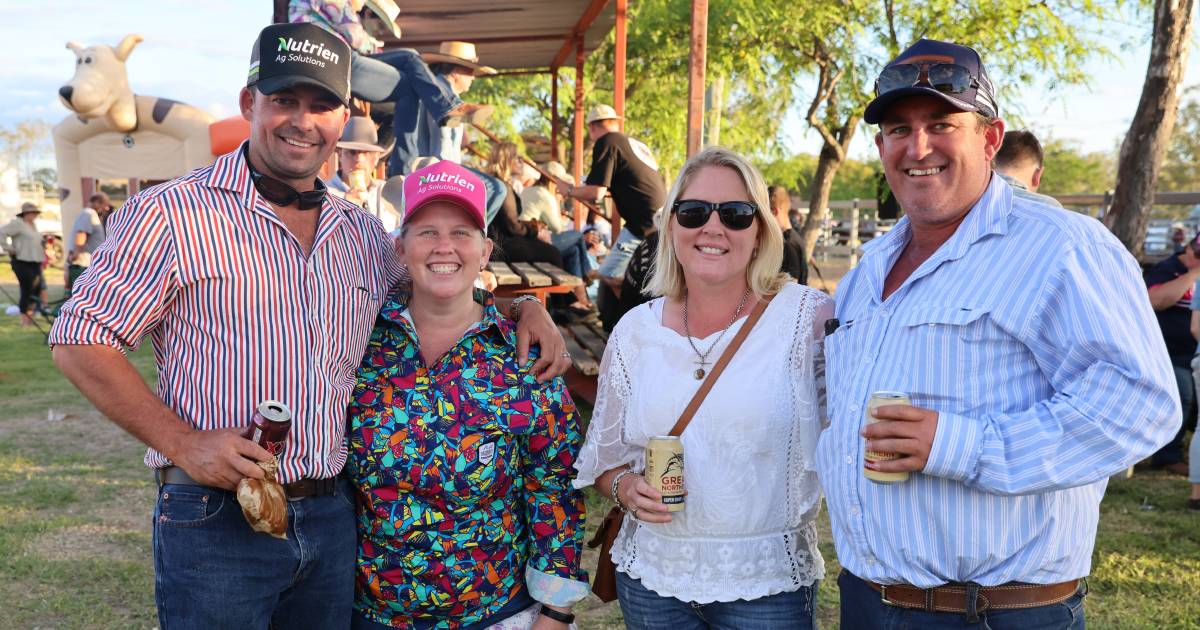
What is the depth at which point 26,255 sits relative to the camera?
577 inches

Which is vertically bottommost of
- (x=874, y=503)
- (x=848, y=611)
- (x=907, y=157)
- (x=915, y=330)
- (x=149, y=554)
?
(x=149, y=554)

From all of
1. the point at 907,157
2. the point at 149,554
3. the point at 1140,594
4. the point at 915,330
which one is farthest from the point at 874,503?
the point at 149,554

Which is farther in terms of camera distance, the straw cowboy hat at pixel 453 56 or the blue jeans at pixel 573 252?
the blue jeans at pixel 573 252

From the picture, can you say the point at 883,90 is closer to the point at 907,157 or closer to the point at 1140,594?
the point at 907,157

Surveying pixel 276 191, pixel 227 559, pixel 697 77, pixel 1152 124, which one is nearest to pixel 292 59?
pixel 276 191

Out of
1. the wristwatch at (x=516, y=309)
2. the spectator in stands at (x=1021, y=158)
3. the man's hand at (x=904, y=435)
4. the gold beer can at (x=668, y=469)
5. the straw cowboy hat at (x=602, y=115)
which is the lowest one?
the gold beer can at (x=668, y=469)

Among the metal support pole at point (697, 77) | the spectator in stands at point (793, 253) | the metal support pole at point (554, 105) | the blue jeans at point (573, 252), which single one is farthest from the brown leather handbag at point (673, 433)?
the metal support pole at point (554, 105)

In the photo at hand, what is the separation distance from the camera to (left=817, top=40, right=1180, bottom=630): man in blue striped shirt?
1701 mm

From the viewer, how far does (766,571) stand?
230 centimetres

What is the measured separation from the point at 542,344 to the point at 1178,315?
6297 millimetres

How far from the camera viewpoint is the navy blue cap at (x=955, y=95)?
1972 mm

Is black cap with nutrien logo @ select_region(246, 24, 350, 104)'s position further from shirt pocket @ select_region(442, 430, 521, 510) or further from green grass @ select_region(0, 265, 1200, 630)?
green grass @ select_region(0, 265, 1200, 630)

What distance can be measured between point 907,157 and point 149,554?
4816 mm

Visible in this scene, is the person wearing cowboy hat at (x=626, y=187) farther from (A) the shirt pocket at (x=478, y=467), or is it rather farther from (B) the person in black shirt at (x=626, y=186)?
(A) the shirt pocket at (x=478, y=467)
